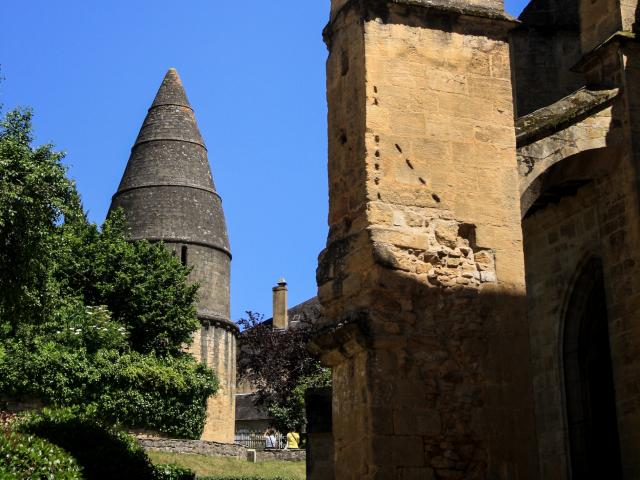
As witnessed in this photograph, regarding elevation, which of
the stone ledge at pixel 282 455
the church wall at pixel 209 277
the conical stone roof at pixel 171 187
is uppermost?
the conical stone roof at pixel 171 187

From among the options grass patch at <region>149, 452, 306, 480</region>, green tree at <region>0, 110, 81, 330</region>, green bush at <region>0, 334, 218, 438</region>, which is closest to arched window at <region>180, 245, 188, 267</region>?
green bush at <region>0, 334, 218, 438</region>

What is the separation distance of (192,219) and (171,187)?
154cm

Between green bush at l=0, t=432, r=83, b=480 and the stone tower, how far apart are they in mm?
31545

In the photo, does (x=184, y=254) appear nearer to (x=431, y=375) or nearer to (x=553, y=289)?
(x=553, y=289)

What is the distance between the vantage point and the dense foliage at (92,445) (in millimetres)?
10992

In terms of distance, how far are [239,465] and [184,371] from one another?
3.74 m

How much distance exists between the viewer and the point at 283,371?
122 feet

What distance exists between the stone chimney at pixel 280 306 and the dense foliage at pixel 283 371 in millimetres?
16063

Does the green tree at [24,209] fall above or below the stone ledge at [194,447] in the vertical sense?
above

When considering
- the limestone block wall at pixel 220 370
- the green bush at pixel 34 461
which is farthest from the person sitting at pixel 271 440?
the green bush at pixel 34 461

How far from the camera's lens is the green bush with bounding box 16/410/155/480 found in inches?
433

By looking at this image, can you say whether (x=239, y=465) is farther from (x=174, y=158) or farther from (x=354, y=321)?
(x=354, y=321)

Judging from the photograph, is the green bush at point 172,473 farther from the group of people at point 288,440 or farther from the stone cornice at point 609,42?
the group of people at point 288,440

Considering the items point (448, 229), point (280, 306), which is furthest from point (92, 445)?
point (280, 306)
